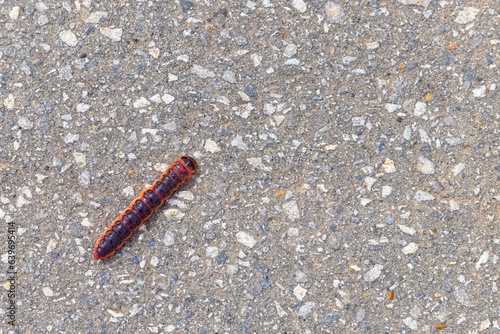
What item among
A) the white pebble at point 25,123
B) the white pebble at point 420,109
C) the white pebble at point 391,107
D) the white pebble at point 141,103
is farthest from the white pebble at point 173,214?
the white pebble at point 420,109

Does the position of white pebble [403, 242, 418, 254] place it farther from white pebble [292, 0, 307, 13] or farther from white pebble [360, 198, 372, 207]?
white pebble [292, 0, 307, 13]

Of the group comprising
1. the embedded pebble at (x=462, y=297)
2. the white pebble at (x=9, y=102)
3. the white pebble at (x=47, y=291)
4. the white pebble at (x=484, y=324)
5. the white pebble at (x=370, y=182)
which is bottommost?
the white pebble at (x=47, y=291)

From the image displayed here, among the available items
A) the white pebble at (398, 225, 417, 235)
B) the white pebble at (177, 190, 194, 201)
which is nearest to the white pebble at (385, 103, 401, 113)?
the white pebble at (398, 225, 417, 235)

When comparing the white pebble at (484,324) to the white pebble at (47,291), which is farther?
the white pebble at (47,291)

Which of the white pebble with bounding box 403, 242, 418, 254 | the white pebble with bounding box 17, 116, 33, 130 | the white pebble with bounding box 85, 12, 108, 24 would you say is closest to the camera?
the white pebble with bounding box 403, 242, 418, 254

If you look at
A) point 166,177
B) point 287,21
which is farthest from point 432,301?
point 287,21

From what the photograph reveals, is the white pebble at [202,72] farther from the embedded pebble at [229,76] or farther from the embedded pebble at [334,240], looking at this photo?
the embedded pebble at [334,240]
